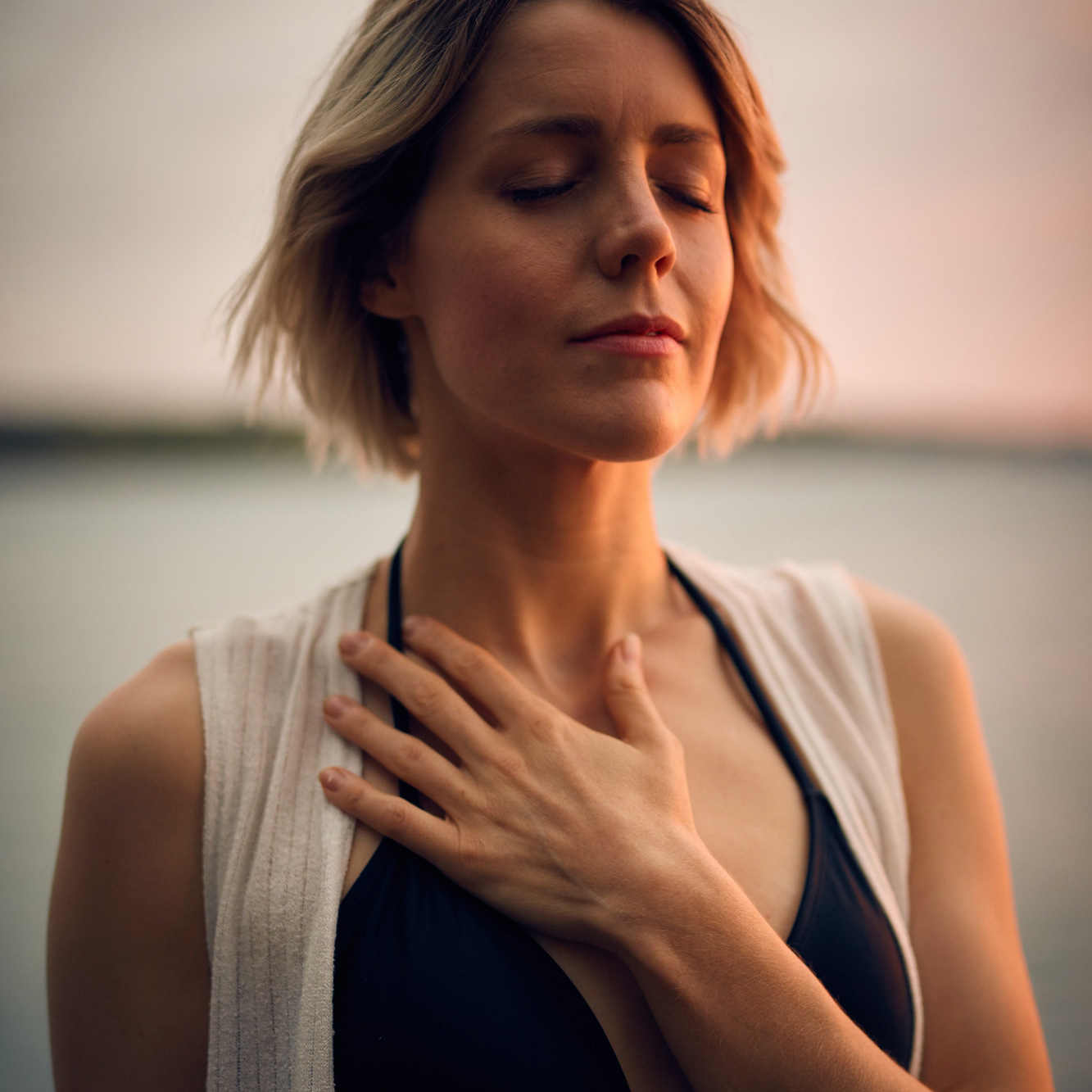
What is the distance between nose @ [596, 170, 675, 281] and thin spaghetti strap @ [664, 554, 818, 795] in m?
0.53

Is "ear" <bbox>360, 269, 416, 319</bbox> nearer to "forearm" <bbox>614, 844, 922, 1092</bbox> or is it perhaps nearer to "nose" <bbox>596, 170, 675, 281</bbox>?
"nose" <bbox>596, 170, 675, 281</bbox>

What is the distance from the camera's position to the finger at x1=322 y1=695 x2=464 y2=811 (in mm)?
979

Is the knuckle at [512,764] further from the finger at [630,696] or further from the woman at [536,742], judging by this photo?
the finger at [630,696]

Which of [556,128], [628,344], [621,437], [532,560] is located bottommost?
[532,560]

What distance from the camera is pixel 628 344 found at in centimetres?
99

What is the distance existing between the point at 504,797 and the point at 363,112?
947 mm

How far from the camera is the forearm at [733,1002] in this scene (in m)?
0.84

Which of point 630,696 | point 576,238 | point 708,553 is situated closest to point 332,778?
point 630,696

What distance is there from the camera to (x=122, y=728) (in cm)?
100

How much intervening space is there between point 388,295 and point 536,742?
0.72 metres

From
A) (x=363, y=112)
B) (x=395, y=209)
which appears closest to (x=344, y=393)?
(x=395, y=209)

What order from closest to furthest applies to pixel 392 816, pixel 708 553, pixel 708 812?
1. pixel 392 816
2. pixel 708 812
3. pixel 708 553

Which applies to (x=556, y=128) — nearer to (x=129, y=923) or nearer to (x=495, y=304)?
(x=495, y=304)

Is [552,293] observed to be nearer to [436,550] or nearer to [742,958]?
[436,550]
